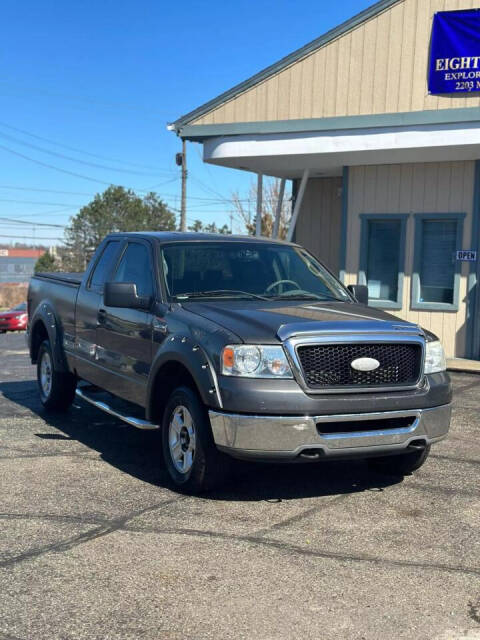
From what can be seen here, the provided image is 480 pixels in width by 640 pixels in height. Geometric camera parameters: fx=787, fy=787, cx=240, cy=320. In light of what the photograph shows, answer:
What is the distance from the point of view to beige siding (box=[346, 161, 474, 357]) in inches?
533

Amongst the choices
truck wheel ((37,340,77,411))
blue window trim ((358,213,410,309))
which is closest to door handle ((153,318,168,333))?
truck wheel ((37,340,77,411))

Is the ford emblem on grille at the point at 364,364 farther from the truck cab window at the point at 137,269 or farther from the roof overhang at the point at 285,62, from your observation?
the roof overhang at the point at 285,62

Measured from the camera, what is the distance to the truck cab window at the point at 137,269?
6.63 meters

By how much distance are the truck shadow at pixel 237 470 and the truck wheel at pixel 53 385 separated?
10.8 inches

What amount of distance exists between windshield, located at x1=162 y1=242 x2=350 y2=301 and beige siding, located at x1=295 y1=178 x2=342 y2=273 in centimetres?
978

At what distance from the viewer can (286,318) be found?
5527 mm

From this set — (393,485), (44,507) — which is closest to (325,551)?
(393,485)

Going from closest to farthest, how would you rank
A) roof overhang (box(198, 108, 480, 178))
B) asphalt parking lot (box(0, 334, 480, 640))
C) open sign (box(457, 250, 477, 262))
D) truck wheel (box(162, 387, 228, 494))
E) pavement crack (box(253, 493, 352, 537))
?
asphalt parking lot (box(0, 334, 480, 640))
pavement crack (box(253, 493, 352, 537))
truck wheel (box(162, 387, 228, 494))
roof overhang (box(198, 108, 480, 178))
open sign (box(457, 250, 477, 262))

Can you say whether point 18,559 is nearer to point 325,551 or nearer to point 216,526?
point 216,526

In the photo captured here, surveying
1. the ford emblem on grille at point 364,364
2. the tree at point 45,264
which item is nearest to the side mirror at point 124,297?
the ford emblem on grille at point 364,364

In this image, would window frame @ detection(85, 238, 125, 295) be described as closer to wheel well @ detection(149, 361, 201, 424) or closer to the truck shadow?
the truck shadow

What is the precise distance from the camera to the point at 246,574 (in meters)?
4.24

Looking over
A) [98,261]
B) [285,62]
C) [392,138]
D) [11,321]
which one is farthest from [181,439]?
[11,321]

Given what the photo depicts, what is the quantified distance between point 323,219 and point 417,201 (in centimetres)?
324
